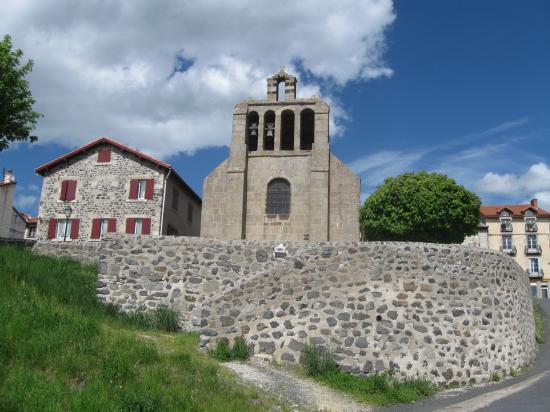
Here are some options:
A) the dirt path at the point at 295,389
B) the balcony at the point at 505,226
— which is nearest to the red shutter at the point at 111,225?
the dirt path at the point at 295,389

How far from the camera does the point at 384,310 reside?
48.7 feet

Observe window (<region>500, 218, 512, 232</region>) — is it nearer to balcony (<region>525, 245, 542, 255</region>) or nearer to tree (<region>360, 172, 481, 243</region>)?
balcony (<region>525, 245, 542, 255</region>)

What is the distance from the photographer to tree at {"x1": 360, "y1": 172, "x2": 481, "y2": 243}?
79.2ft

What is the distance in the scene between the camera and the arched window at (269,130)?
101 ft

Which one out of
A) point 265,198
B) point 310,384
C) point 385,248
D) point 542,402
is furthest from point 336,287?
point 265,198

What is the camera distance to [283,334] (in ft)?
47.7

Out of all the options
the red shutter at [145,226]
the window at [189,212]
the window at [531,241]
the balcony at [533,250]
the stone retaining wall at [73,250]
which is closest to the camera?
A: the stone retaining wall at [73,250]

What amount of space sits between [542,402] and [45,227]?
98.9ft

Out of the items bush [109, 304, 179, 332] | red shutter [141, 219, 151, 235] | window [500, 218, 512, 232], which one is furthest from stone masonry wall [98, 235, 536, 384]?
window [500, 218, 512, 232]

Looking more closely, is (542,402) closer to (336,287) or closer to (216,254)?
A: (336,287)

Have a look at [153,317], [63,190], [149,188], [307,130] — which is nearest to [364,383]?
[153,317]

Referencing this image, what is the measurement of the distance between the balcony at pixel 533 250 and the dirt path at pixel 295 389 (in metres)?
52.6

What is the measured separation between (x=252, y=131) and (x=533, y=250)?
41.0 metres

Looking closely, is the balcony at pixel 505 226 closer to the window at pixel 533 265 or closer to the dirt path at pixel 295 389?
the window at pixel 533 265
